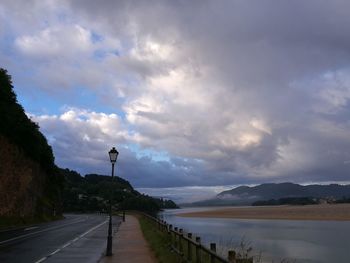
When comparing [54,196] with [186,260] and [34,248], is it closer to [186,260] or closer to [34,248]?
[34,248]

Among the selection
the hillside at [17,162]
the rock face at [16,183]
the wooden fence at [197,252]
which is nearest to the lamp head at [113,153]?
the wooden fence at [197,252]

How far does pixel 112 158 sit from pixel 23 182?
1413 inches

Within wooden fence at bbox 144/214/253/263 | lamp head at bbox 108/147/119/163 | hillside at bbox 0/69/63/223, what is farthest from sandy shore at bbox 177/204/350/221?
wooden fence at bbox 144/214/253/263

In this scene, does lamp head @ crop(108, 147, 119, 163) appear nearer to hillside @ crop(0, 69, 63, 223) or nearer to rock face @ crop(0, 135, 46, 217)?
hillside @ crop(0, 69, 63, 223)

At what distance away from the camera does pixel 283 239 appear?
49031 mm

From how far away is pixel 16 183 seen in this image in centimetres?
5406

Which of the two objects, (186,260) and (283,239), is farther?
(283,239)

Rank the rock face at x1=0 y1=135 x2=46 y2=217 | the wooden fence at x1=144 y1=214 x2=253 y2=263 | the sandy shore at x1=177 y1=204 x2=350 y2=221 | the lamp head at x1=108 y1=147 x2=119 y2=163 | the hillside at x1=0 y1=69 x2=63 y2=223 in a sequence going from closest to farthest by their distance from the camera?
the wooden fence at x1=144 y1=214 x2=253 y2=263
the lamp head at x1=108 y1=147 x2=119 y2=163
the rock face at x1=0 y1=135 x2=46 y2=217
the hillside at x1=0 y1=69 x2=63 y2=223
the sandy shore at x1=177 y1=204 x2=350 y2=221

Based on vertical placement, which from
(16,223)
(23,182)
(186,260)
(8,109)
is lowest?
(186,260)

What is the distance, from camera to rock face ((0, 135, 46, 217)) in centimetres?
5016

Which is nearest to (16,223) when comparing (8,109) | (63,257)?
(8,109)

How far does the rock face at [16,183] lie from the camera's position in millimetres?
50156

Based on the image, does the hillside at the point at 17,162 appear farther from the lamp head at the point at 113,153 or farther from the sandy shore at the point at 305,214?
the sandy shore at the point at 305,214

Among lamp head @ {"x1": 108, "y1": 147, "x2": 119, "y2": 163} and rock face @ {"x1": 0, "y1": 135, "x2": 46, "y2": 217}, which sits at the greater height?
rock face @ {"x1": 0, "y1": 135, "x2": 46, "y2": 217}
